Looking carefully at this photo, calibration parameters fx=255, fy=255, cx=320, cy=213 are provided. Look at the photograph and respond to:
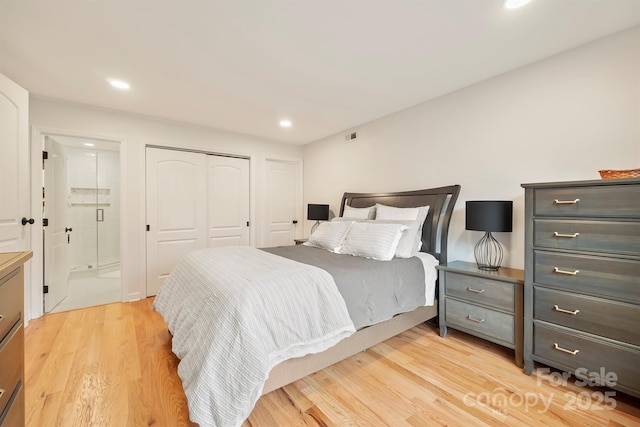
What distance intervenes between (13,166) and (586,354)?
180 inches

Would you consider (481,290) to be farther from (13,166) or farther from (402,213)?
(13,166)

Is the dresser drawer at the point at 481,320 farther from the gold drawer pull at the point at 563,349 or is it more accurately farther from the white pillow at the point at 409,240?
the white pillow at the point at 409,240

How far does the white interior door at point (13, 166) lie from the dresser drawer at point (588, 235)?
4146 millimetres

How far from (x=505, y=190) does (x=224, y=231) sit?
12.3 ft

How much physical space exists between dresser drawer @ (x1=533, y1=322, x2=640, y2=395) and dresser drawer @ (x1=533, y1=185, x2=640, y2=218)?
777mm

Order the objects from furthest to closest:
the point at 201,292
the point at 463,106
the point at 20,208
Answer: the point at 463,106 → the point at 20,208 → the point at 201,292

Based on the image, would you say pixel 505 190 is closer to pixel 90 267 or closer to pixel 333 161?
pixel 333 161

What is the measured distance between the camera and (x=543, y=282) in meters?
1.78

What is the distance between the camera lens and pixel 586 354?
1.61m

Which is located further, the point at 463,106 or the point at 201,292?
the point at 463,106

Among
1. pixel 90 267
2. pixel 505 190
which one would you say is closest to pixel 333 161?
pixel 505 190

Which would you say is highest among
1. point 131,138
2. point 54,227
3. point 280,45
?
point 280,45

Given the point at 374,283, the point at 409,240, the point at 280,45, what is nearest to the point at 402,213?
the point at 409,240

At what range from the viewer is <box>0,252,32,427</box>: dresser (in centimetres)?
80
